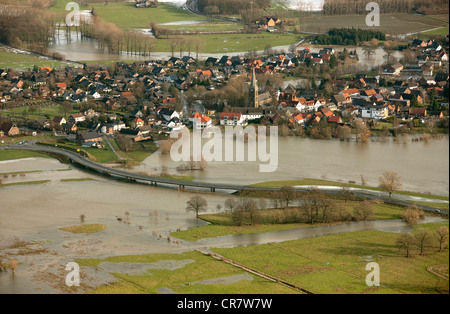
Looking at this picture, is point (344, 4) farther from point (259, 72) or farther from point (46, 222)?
point (46, 222)

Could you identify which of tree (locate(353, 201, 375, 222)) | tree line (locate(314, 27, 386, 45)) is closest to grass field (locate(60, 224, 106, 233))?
tree (locate(353, 201, 375, 222))

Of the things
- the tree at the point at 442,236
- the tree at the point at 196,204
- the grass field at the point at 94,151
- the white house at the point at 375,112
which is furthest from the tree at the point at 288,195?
the white house at the point at 375,112

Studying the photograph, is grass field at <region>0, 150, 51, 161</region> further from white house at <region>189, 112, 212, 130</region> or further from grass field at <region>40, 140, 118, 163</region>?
white house at <region>189, 112, 212, 130</region>

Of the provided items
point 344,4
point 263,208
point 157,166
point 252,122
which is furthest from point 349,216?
point 344,4

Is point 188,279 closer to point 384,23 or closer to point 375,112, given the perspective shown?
point 375,112

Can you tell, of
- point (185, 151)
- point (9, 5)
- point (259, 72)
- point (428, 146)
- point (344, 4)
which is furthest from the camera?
point (344, 4)

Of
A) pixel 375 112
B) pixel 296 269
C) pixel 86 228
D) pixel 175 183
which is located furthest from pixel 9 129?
pixel 296 269
